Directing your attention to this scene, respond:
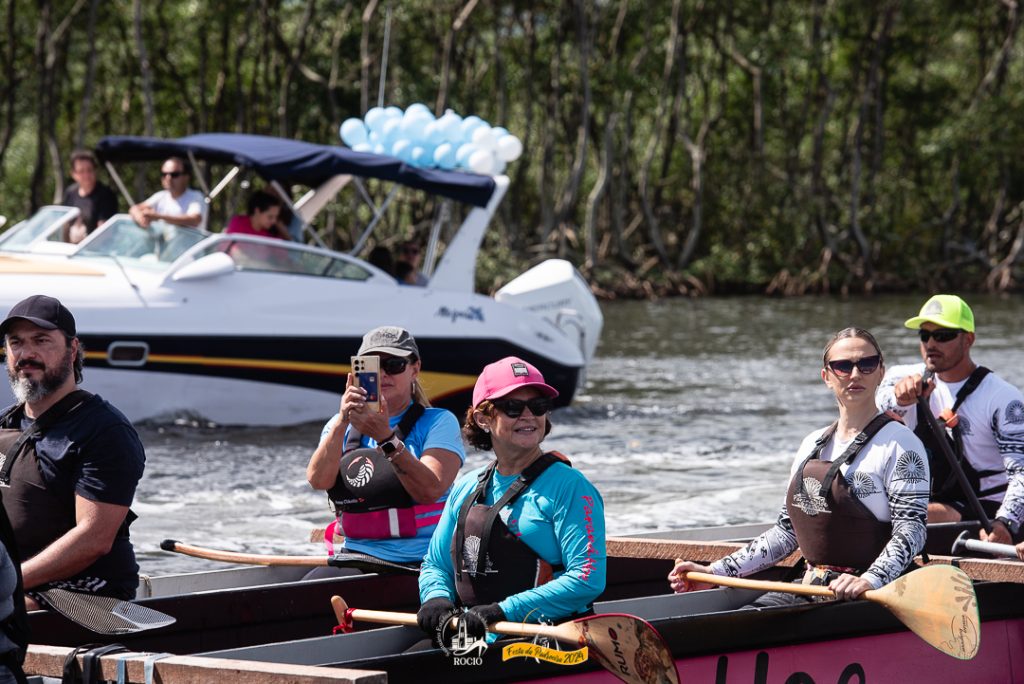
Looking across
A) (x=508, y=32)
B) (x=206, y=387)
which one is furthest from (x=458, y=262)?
(x=508, y=32)

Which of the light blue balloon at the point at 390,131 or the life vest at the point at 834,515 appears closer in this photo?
the life vest at the point at 834,515

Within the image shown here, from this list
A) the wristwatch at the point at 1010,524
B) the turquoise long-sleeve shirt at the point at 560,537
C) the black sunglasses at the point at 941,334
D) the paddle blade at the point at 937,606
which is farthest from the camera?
the black sunglasses at the point at 941,334

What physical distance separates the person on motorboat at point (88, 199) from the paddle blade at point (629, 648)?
1025 centimetres

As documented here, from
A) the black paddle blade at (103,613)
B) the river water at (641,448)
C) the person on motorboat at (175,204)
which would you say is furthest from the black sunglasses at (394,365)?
the person on motorboat at (175,204)

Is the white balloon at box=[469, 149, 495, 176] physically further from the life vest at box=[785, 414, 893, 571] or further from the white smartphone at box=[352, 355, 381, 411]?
the white smartphone at box=[352, 355, 381, 411]

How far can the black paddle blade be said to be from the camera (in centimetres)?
476

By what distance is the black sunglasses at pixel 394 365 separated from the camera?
216 inches

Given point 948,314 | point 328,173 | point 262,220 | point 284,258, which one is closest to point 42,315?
point 948,314

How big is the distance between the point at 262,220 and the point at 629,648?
937 cm

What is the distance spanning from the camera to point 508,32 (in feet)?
121

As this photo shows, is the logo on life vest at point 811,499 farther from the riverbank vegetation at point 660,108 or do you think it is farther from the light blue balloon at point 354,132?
the riverbank vegetation at point 660,108

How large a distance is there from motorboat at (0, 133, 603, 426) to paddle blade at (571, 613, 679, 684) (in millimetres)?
8343

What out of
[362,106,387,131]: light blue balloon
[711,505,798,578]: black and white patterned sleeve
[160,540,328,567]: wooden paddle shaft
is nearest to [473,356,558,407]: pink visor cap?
[711,505,798,578]: black and white patterned sleeve

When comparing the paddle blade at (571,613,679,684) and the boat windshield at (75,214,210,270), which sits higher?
the boat windshield at (75,214,210,270)
